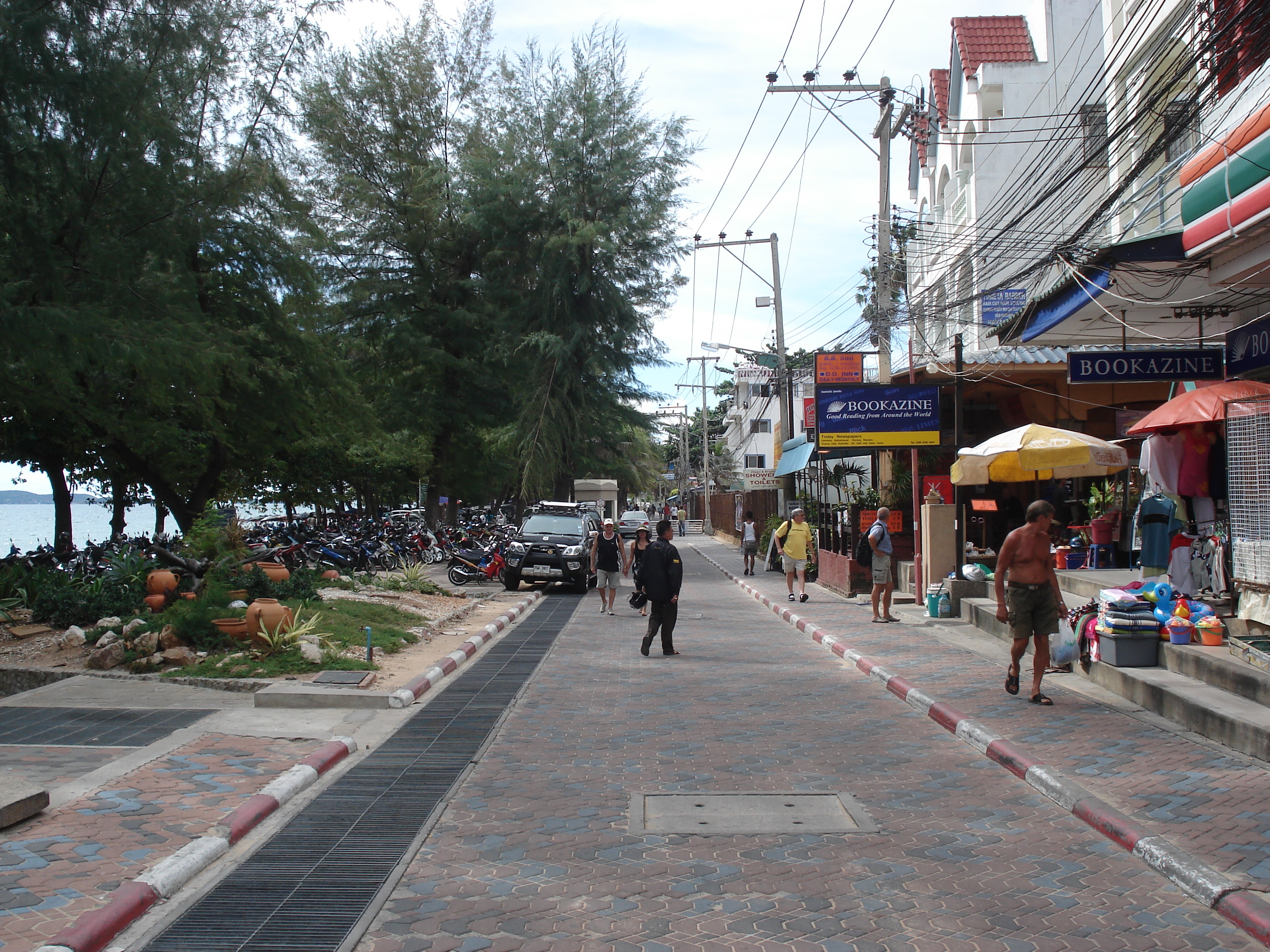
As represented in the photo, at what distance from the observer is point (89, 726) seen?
8.87 m

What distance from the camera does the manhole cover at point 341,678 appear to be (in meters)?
10.5

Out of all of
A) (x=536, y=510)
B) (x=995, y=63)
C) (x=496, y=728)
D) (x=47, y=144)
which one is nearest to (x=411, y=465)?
(x=536, y=510)

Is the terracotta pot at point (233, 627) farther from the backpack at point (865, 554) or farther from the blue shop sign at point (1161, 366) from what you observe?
the blue shop sign at point (1161, 366)

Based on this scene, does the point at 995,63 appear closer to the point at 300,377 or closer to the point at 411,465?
the point at 300,377

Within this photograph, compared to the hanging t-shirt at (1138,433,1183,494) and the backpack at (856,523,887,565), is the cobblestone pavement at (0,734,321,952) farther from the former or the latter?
the backpack at (856,523,887,565)

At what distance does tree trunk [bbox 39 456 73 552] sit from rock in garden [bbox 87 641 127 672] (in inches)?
609

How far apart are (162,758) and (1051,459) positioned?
41.3ft

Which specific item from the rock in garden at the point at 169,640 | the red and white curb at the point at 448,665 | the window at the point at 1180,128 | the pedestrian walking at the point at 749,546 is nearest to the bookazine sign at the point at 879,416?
the window at the point at 1180,128

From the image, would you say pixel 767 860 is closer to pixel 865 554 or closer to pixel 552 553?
pixel 865 554

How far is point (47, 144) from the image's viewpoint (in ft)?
40.6

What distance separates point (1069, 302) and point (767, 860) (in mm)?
8894

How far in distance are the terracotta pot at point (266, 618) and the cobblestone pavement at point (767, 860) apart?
410cm

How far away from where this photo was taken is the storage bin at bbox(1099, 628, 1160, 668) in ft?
31.6

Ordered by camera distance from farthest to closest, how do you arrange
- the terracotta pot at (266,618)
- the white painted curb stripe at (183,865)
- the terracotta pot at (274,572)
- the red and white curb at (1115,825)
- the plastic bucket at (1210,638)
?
the terracotta pot at (274,572) → the terracotta pot at (266,618) → the plastic bucket at (1210,638) → the white painted curb stripe at (183,865) → the red and white curb at (1115,825)
